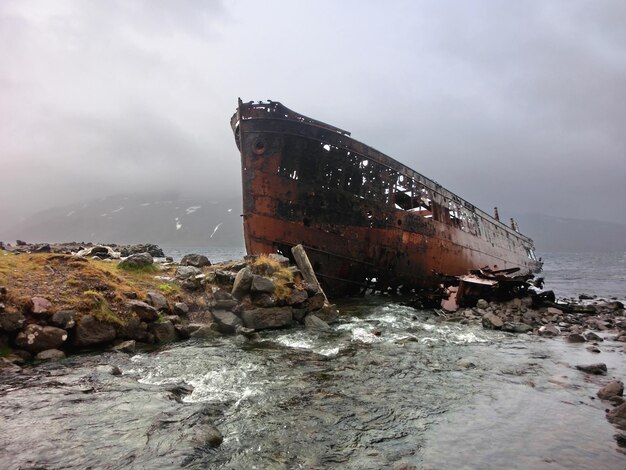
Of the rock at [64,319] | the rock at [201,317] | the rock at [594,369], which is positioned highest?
the rock at [64,319]

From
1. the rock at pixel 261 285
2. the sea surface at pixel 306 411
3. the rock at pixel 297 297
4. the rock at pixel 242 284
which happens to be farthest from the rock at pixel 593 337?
the rock at pixel 242 284

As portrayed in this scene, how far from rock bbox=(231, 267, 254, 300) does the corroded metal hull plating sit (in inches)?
200

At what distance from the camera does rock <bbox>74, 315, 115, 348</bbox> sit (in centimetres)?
713

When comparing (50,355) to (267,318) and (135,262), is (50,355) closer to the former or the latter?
(135,262)

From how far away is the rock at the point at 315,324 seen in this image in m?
10.9

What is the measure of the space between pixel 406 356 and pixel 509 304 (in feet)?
27.5

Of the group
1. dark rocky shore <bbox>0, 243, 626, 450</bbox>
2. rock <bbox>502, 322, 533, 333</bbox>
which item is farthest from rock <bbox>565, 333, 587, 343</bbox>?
rock <bbox>502, 322, 533, 333</bbox>

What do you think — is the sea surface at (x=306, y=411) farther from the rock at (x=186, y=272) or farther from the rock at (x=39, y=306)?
the rock at (x=186, y=272)

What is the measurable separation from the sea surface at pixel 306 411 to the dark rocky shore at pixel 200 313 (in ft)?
1.74

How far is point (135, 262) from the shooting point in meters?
11.1

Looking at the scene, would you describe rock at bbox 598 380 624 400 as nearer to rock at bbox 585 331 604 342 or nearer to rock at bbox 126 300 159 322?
rock at bbox 585 331 604 342

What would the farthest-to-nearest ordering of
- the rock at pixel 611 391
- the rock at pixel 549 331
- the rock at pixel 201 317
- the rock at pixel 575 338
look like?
the rock at pixel 549 331, the rock at pixel 575 338, the rock at pixel 201 317, the rock at pixel 611 391

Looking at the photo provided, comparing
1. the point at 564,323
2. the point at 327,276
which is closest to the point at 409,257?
the point at 327,276

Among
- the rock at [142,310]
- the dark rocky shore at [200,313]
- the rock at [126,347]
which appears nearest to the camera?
the dark rocky shore at [200,313]
